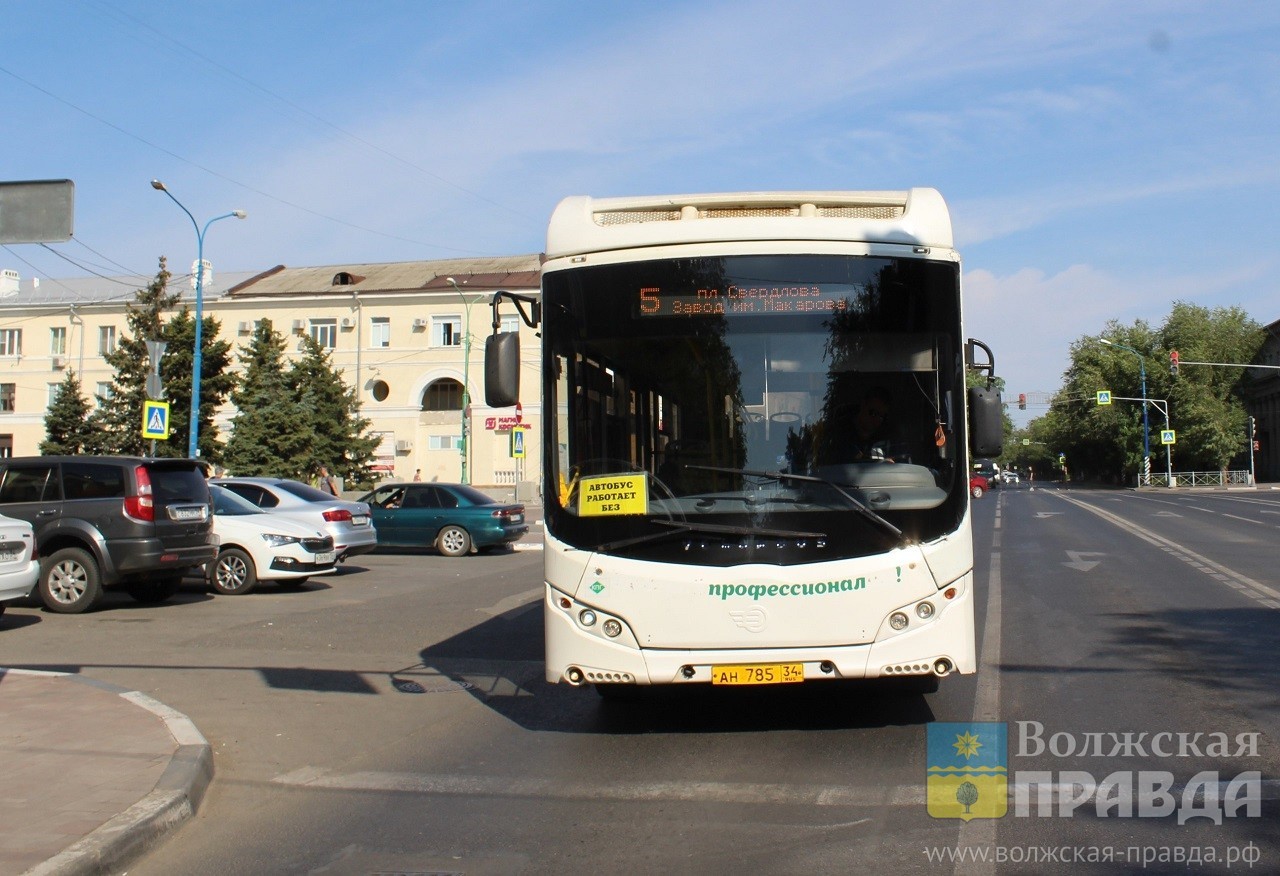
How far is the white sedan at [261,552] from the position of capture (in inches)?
636

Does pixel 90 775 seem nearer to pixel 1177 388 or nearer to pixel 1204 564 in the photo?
pixel 1204 564

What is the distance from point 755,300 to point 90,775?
14.6 ft

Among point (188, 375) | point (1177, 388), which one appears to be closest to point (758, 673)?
point (188, 375)

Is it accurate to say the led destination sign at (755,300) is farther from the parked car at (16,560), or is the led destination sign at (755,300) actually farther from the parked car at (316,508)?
the parked car at (316,508)

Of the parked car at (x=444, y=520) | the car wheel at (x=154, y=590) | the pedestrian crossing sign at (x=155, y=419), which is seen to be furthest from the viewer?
the parked car at (x=444, y=520)

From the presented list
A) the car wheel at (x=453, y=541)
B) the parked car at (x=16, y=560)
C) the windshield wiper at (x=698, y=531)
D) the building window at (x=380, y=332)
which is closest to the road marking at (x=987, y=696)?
the windshield wiper at (x=698, y=531)

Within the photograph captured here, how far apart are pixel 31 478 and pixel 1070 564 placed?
14716 mm

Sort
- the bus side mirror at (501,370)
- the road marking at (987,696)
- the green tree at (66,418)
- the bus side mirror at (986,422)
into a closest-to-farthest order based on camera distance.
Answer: the road marking at (987,696) → the bus side mirror at (986,422) → the bus side mirror at (501,370) → the green tree at (66,418)

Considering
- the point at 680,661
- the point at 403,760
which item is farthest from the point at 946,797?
the point at 403,760

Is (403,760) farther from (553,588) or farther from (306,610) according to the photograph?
(306,610)

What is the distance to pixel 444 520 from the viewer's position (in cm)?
2361

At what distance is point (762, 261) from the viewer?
7.17 metres

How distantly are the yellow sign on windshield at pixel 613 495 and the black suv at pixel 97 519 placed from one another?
8631 mm

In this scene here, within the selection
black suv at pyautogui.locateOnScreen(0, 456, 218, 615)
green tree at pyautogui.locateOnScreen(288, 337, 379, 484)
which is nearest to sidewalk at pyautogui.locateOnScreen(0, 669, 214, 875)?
black suv at pyautogui.locateOnScreen(0, 456, 218, 615)
